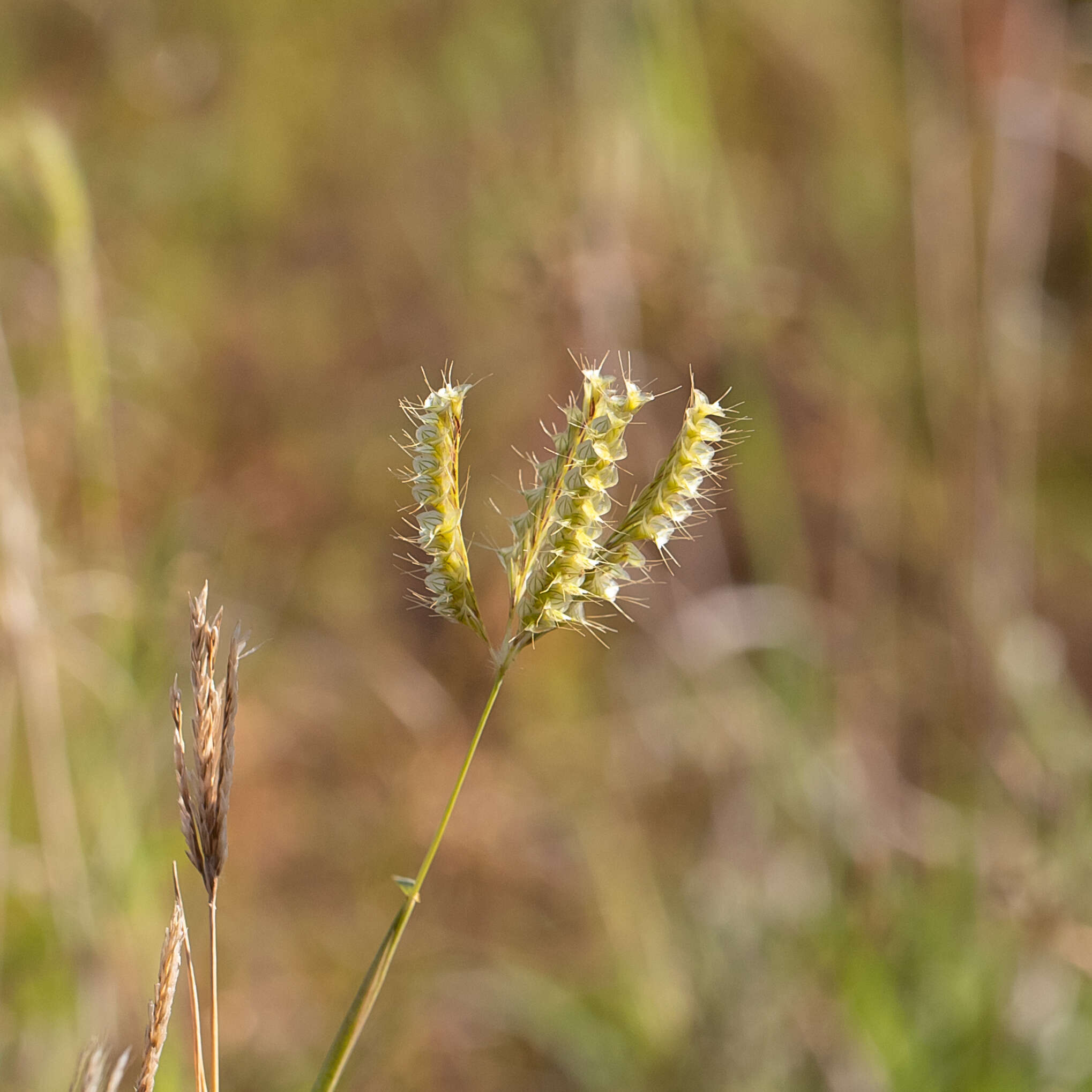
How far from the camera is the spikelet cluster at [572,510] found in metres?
0.79

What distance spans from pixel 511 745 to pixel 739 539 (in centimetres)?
124

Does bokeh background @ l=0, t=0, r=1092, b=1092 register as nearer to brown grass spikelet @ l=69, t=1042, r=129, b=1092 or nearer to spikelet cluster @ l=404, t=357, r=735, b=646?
brown grass spikelet @ l=69, t=1042, r=129, b=1092

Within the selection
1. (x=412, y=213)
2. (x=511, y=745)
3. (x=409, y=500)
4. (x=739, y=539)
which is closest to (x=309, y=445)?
(x=409, y=500)

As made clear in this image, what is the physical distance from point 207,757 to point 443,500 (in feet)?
0.87

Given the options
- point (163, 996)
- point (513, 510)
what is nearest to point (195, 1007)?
point (163, 996)

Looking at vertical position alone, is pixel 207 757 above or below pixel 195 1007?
above

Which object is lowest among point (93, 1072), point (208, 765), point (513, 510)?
point (93, 1072)

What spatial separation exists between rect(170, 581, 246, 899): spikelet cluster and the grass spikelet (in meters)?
0.04

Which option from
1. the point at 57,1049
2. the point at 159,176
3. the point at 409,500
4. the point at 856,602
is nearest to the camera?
the point at 57,1049

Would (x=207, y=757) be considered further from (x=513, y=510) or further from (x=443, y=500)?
(x=513, y=510)

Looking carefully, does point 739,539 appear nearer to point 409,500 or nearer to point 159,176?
point 409,500

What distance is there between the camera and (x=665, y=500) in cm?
82

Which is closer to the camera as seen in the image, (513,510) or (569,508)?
(569,508)

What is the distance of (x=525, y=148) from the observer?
11.4ft
